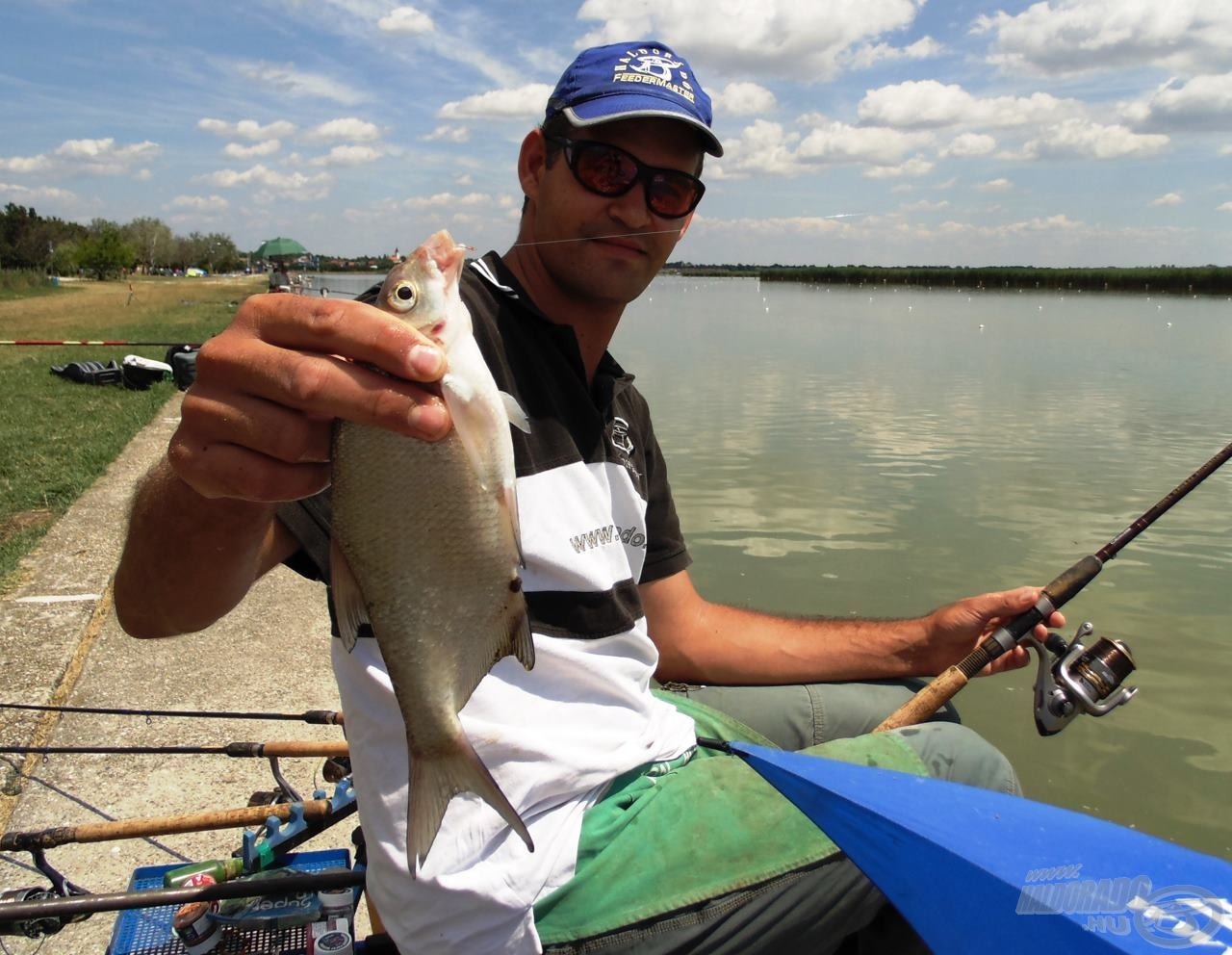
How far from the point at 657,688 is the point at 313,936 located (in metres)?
1.22

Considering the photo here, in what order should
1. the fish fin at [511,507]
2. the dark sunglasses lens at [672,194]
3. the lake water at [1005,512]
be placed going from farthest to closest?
1. the lake water at [1005,512]
2. the dark sunglasses lens at [672,194]
3. the fish fin at [511,507]

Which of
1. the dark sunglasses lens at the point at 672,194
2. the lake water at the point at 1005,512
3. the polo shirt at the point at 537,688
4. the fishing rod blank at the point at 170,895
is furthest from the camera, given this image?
the lake water at the point at 1005,512

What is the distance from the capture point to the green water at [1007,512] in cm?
579

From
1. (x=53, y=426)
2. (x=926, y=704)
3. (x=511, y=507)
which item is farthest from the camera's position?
(x=53, y=426)

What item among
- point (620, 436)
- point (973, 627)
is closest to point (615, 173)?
point (620, 436)

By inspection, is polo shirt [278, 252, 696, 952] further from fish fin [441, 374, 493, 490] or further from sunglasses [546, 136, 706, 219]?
fish fin [441, 374, 493, 490]

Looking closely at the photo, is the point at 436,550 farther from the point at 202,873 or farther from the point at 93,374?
the point at 93,374

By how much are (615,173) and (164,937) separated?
239cm

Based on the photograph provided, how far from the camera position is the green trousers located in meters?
1.83

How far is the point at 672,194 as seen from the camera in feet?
8.68

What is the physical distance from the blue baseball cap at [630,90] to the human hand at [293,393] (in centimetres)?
140

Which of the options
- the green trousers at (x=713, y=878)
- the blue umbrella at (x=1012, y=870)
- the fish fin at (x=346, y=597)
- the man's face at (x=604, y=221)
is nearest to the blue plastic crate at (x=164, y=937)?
the green trousers at (x=713, y=878)

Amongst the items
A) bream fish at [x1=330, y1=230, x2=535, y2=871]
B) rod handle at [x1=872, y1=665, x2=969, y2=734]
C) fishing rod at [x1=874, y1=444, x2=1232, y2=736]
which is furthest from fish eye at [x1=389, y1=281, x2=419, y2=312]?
fishing rod at [x1=874, y1=444, x2=1232, y2=736]

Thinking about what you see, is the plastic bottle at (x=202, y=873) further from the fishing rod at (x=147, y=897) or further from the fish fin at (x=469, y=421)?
the fish fin at (x=469, y=421)
